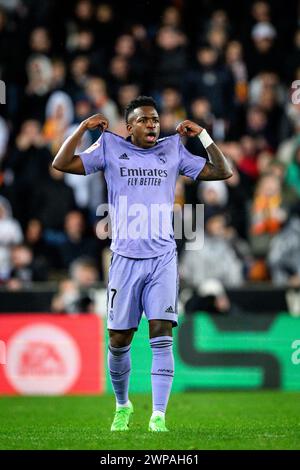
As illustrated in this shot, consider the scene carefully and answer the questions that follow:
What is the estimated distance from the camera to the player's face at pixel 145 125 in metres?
9.17

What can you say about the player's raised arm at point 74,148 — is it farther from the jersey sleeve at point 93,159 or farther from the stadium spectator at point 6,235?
the stadium spectator at point 6,235

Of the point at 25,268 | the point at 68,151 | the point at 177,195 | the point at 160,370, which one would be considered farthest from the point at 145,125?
the point at 25,268

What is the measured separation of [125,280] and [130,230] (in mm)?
A: 393

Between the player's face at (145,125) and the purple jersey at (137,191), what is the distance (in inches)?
3.6

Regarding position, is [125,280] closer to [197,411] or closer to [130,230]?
[130,230]

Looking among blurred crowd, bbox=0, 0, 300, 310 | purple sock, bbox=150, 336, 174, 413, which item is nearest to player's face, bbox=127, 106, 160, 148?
purple sock, bbox=150, 336, 174, 413

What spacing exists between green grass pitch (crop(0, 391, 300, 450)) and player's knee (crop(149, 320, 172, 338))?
76 centimetres

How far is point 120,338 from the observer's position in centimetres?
920

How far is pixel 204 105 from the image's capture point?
59.2 ft

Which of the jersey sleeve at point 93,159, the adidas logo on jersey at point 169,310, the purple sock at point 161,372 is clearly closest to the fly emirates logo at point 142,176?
the jersey sleeve at point 93,159

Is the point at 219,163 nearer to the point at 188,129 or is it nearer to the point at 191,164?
the point at 191,164

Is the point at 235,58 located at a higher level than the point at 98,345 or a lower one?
higher

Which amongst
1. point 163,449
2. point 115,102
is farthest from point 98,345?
point 163,449

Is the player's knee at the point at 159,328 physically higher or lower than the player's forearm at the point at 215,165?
lower
